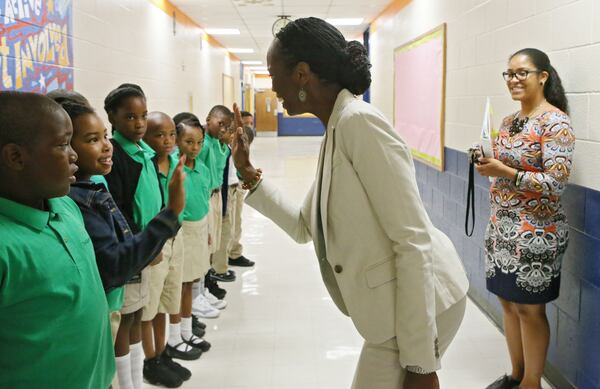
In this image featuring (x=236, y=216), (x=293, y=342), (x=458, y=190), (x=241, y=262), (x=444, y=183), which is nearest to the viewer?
(x=293, y=342)

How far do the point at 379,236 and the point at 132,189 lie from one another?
1.23 metres

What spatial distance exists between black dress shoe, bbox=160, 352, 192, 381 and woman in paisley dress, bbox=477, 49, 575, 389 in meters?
1.62

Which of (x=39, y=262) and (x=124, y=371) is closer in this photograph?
(x=39, y=262)

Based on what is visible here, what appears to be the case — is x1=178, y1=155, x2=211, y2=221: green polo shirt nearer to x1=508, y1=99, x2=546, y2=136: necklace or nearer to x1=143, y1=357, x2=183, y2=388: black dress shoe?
x1=143, y1=357, x2=183, y2=388: black dress shoe

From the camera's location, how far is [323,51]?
54.3 inches

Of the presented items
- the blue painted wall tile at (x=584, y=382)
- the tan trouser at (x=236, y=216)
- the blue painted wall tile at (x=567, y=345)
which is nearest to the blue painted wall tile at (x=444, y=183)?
the tan trouser at (x=236, y=216)

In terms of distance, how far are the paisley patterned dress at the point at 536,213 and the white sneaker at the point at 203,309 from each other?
78.1 inches

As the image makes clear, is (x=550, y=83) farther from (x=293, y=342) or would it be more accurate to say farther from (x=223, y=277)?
(x=223, y=277)

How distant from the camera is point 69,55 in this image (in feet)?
12.3

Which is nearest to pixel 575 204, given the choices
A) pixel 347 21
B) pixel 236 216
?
pixel 236 216

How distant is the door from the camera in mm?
24562

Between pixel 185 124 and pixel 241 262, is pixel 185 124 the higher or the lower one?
the higher one

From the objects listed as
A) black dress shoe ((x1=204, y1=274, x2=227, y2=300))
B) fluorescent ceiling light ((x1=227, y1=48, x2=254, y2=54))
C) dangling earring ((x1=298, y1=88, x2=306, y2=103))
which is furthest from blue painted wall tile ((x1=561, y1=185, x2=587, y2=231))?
fluorescent ceiling light ((x1=227, y1=48, x2=254, y2=54))

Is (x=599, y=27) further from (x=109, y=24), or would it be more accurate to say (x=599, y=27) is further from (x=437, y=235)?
(x=109, y=24)
